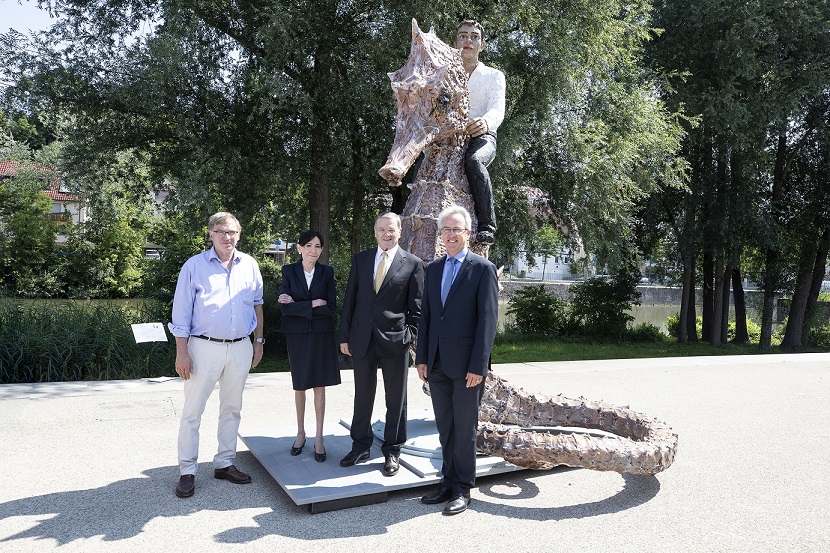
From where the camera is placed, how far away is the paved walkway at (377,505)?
3510mm

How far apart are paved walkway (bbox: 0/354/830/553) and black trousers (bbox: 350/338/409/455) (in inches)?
12.7

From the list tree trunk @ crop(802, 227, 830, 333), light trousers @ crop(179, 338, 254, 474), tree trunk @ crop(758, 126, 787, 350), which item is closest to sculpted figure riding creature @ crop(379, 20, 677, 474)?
light trousers @ crop(179, 338, 254, 474)

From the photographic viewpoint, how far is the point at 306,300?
4527 millimetres

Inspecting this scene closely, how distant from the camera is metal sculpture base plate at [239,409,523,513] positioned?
3949 mm

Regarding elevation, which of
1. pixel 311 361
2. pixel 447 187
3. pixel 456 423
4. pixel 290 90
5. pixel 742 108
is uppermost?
pixel 742 108

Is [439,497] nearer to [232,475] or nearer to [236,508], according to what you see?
[236,508]

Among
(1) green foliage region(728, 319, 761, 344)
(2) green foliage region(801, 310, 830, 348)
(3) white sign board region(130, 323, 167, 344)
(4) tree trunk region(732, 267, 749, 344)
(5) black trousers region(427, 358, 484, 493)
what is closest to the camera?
(5) black trousers region(427, 358, 484, 493)

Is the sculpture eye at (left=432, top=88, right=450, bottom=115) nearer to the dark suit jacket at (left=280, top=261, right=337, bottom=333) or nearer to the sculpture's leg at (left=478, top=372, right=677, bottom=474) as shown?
the dark suit jacket at (left=280, top=261, right=337, bottom=333)

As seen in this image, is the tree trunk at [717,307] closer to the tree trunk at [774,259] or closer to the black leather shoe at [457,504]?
the tree trunk at [774,259]

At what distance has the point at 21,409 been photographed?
6.20m

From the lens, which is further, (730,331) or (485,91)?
(730,331)

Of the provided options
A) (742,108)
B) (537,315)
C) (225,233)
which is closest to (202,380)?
(225,233)

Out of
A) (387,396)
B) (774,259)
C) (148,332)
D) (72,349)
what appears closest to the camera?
(387,396)

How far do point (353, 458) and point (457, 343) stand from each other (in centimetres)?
132
